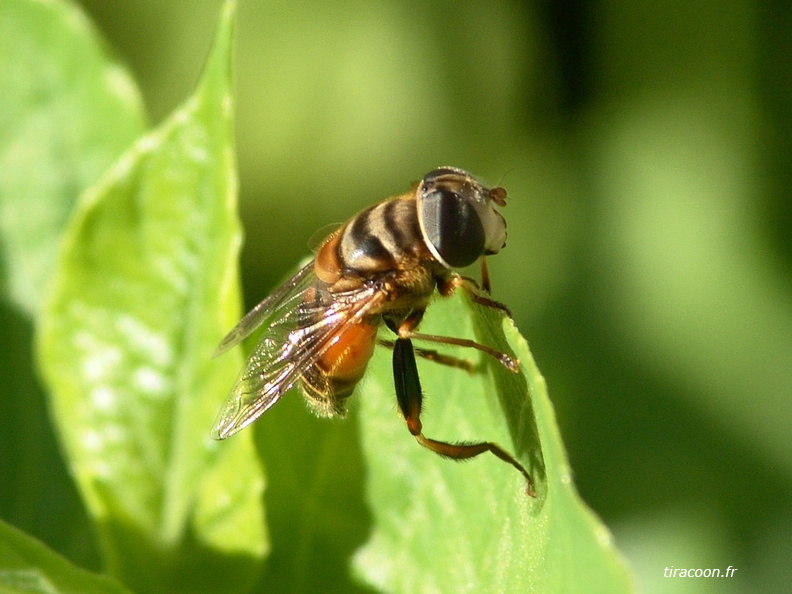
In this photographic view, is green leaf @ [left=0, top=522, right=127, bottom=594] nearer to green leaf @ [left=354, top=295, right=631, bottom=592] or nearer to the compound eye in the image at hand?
green leaf @ [left=354, top=295, right=631, bottom=592]

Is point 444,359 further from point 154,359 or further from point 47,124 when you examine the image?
point 47,124

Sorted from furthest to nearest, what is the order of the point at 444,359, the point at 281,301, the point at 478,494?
the point at 281,301
the point at 444,359
the point at 478,494

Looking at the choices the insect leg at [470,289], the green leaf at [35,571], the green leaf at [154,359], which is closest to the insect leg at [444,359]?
the insect leg at [470,289]

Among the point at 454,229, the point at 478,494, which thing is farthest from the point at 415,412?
the point at 454,229

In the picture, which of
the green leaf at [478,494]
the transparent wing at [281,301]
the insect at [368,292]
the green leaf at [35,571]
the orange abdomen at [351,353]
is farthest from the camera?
the transparent wing at [281,301]

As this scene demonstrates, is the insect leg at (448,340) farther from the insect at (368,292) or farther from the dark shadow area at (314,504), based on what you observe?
the dark shadow area at (314,504)

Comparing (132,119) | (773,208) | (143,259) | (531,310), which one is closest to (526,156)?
(531,310)

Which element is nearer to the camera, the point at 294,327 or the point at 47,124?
the point at 47,124
